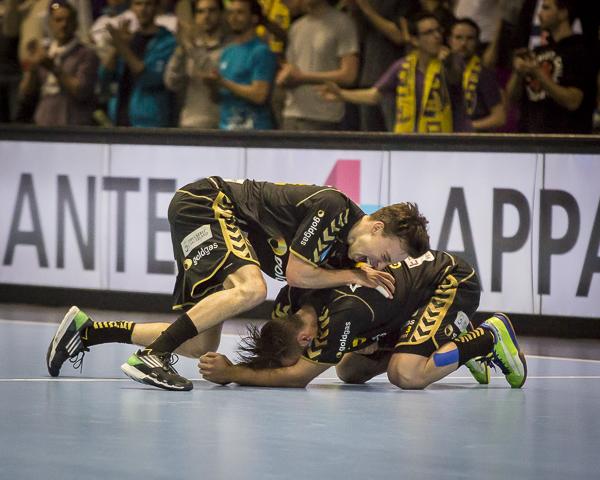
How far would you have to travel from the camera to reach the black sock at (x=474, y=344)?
7.22 m

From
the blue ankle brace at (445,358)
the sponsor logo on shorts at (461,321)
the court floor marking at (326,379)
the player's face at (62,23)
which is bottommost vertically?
the court floor marking at (326,379)

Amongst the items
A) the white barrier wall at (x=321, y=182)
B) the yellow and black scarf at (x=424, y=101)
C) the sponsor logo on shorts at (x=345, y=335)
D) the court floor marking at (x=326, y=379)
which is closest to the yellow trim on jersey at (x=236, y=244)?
the sponsor logo on shorts at (x=345, y=335)

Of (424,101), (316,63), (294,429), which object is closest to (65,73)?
(316,63)

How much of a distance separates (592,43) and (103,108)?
496cm

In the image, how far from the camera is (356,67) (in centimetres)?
1107

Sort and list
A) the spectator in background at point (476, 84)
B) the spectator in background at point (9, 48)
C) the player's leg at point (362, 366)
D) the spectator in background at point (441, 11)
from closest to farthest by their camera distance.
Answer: the player's leg at point (362, 366), the spectator in background at point (476, 84), the spectator in background at point (441, 11), the spectator in background at point (9, 48)

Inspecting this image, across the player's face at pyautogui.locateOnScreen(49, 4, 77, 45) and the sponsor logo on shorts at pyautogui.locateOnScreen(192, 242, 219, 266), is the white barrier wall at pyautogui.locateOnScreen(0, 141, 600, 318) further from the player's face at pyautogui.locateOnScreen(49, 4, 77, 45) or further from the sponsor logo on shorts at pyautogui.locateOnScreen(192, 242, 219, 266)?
the sponsor logo on shorts at pyautogui.locateOnScreen(192, 242, 219, 266)

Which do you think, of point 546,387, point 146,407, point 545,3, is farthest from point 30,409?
point 545,3

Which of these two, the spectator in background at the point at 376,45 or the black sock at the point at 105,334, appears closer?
the black sock at the point at 105,334

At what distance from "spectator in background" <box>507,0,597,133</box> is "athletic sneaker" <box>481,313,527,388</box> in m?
3.31

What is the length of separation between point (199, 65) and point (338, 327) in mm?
5220

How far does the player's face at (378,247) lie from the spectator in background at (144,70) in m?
5.30

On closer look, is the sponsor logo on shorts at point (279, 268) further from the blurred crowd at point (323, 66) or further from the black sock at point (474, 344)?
the blurred crowd at point (323, 66)

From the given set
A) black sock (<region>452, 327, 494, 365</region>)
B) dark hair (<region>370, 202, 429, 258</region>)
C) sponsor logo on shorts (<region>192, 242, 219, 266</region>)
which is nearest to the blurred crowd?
black sock (<region>452, 327, 494, 365</region>)
